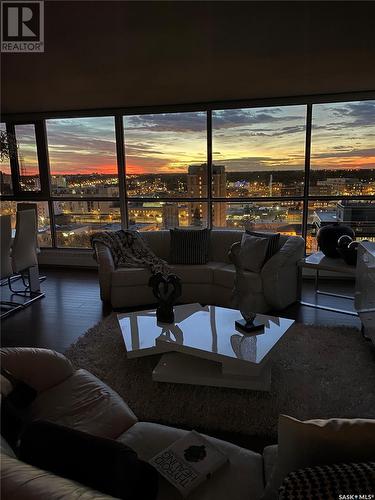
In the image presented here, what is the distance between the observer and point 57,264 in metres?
6.26

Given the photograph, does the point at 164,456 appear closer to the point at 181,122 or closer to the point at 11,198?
the point at 181,122

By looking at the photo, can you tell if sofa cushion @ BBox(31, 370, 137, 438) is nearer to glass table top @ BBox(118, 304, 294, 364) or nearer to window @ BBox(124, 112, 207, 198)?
glass table top @ BBox(118, 304, 294, 364)

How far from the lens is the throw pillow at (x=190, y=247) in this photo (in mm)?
4457

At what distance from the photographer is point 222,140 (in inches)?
217

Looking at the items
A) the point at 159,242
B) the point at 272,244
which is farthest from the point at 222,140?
the point at 272,244

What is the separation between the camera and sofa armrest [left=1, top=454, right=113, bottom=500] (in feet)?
2.42

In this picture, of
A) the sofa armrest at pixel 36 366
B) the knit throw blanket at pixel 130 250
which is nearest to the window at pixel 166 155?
the knit throw blanket at pixel 130 250

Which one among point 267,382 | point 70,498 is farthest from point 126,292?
point 70,498

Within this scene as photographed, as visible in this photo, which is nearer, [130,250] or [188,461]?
[188,461]

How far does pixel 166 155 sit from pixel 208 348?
4.14m

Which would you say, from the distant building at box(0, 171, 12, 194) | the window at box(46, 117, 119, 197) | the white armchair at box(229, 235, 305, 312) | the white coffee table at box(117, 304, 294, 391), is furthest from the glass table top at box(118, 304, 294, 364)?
the distant building at box(0, 171, 12, 194)

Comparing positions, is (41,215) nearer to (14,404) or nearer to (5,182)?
(5,182)

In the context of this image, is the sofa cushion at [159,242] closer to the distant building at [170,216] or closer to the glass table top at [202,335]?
the distant building at [170,216]

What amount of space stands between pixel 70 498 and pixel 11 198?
21.6 ft
